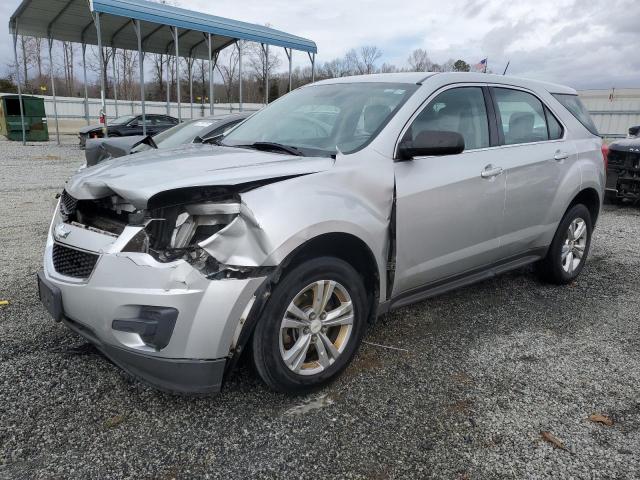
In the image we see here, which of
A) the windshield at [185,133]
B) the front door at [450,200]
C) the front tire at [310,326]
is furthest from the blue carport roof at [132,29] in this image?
the front tire at [310,326]

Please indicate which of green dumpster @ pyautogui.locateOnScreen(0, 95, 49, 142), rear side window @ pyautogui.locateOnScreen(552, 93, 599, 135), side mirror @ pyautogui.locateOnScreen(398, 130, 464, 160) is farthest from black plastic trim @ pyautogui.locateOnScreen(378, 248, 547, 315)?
green dumpster @ pyautogui.locateOnScreen(0, 95, 49, 142)

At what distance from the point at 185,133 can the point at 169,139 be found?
0.25 metres

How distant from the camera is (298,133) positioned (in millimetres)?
3445

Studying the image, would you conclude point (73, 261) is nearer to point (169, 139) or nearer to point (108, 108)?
point (169, 139)

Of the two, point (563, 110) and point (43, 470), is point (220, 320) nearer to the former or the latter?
point (43, 470)

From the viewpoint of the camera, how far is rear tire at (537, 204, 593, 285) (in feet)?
14.8

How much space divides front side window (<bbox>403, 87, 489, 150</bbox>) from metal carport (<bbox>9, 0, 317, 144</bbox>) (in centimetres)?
1293

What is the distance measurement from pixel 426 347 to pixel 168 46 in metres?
21.7

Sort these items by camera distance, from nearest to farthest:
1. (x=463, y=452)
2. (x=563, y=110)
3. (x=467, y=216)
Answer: (x=463, y=452), (x=467, y=216), (x=563, y=110)

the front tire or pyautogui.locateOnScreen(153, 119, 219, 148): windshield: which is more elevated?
pyautogui.locateOnScreen(153, 119, 219, 148): windshield

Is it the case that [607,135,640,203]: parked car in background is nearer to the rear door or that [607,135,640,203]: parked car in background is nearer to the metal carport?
the rear door

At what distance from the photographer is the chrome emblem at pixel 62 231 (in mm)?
2679

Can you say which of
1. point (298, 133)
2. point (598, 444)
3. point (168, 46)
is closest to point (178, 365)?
point (298, 133)

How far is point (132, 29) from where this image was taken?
19.3m
